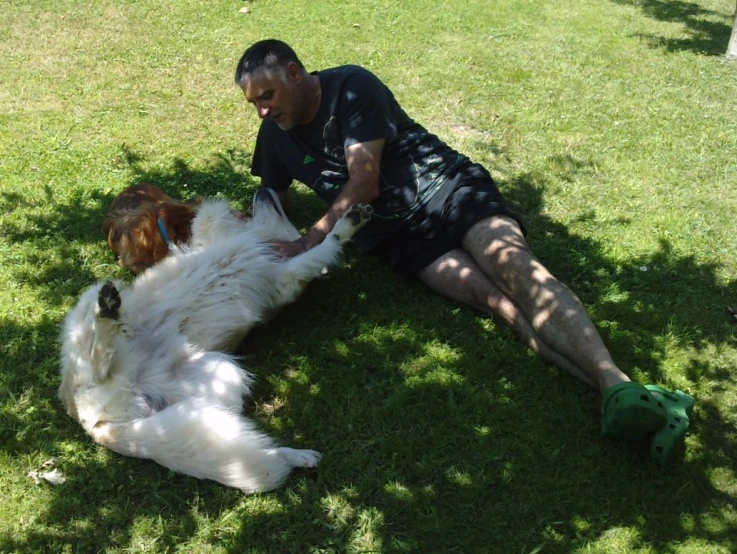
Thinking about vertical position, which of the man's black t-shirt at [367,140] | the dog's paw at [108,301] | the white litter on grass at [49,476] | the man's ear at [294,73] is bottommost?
the white litter on grass at [49,476]

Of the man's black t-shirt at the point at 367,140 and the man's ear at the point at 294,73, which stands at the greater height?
the man's ear at the point at 294,73

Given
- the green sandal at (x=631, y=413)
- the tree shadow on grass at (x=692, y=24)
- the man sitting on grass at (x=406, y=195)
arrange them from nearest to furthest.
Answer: the green sandal at (x=631, y=413) < the man sitting on grass at (x=406, y=195) < the tree shadow on grass at (x=692, y=24)

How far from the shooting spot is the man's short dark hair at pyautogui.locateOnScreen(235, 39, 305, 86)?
4.23 meters

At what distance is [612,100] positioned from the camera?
24.9ft

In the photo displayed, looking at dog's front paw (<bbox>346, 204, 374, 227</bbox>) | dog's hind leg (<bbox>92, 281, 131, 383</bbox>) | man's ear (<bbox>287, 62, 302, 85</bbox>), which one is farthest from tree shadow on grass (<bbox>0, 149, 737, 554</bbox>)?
man's ear (<bbox>287, 62, 302, 85</bbox>)

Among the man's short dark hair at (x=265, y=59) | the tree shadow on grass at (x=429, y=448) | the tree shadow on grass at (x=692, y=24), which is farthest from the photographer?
the tree shadow on grass at (x=692, y=24)

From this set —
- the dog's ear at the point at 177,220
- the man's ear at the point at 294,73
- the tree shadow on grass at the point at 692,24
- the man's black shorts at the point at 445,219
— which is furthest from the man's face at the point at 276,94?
the tree shadow on grass at the point at 692,24

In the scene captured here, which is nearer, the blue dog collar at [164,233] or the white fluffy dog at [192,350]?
the white fluffy dog at [192,350]

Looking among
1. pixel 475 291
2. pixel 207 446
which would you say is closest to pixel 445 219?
pixel 475 291

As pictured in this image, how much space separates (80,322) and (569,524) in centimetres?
272

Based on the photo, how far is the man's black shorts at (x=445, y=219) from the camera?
14.5ft

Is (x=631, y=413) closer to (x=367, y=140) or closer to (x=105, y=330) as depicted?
(x=367, y=140)

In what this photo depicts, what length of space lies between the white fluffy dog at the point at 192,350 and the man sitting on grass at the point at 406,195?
11.6 inches

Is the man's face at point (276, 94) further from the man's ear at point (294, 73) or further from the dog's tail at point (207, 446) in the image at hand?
the dog's tail at point (207, 446)
